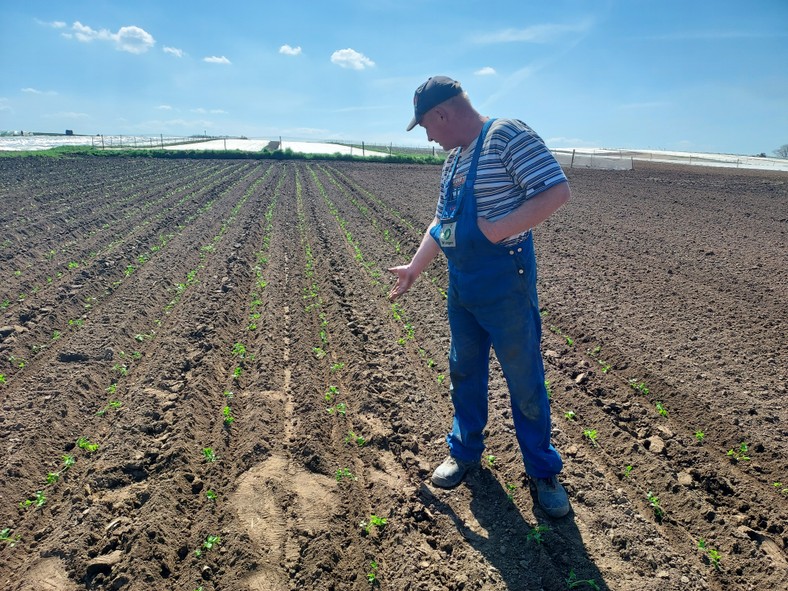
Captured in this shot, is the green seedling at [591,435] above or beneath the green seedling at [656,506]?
above

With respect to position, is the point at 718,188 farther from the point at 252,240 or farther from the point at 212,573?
the point at 212,573

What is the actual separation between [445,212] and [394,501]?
1.89 m

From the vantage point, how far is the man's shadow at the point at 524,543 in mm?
2719

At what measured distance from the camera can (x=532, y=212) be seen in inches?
99.9

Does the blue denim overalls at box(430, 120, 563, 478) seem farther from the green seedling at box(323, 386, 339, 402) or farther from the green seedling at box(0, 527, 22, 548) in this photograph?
the green seedling at box(0, 527, 22, 548)

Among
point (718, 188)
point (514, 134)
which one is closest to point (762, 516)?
point (514, 134)

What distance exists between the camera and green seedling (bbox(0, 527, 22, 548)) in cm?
305

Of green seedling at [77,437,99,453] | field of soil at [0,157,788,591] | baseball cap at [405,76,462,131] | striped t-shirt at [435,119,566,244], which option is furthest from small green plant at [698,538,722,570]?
green seedling at [77,437,99,453]

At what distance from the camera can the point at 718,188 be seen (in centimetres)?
2566

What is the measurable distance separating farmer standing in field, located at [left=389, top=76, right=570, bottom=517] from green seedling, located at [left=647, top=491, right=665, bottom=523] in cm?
61

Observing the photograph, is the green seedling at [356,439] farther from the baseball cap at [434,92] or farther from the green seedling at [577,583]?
the baseball cap at [434,92]

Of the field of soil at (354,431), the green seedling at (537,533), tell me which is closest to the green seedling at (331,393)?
the field of soil at (354,431)

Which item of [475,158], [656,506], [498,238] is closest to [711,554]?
[656,506]

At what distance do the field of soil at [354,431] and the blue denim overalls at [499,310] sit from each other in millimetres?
659
